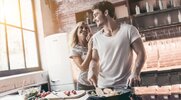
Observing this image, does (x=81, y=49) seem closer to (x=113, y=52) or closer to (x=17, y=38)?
(x=113, y=52)

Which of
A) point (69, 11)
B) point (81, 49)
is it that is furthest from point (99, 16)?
point (69, 11)

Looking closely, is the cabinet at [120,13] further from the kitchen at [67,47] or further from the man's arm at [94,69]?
the man's arm at [94,69]

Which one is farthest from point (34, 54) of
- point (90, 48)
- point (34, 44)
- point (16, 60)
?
point (90, 48)

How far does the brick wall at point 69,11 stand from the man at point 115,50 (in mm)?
3295

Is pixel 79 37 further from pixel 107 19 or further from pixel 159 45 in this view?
pixel 159 45

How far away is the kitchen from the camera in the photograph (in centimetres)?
387

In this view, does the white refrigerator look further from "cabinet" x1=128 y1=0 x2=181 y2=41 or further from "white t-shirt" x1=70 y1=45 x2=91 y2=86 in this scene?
"white t-shirt" x1=70 y1=45 x2=91 y2=86

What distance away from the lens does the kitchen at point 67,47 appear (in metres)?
3.87

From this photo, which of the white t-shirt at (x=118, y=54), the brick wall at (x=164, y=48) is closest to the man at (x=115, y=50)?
the white t-shirt at (x=118, y=54)

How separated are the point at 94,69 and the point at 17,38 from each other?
3040mm

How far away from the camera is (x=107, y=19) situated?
161 cm

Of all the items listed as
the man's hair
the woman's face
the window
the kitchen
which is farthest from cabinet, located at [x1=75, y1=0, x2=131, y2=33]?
the man's hair

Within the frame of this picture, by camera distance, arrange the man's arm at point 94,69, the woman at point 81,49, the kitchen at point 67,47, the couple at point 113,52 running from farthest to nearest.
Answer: the kitchen at point 67,47
the woman at point 81,49
the man's arm at point 94,69
the couple at point 113,52

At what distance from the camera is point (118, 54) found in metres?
Answer: 1.55
